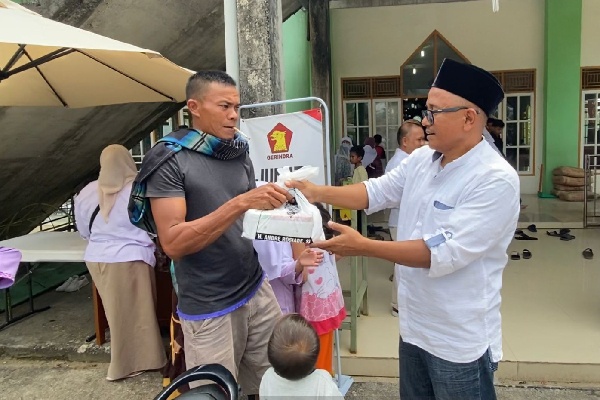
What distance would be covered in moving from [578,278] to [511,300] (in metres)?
1.14

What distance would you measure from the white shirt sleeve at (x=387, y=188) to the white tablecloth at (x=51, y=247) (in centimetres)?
275

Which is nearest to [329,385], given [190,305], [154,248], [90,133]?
[190,305]

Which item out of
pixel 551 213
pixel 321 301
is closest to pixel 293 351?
pixel 321 301

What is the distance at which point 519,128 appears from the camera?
472 inches

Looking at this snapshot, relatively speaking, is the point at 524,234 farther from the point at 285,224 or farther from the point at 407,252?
the point at 285,224

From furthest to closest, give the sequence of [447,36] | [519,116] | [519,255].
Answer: [519,116] < [447,36] < [519,255]

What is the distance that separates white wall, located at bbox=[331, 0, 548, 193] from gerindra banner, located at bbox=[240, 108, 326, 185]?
29.9 ft

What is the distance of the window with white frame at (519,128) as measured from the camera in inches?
466

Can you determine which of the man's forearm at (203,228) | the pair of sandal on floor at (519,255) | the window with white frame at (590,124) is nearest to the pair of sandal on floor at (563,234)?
the pair of sandal on floor at (519,255)

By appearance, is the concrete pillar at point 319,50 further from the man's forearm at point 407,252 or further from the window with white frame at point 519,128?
the man's forearm at point 407,252

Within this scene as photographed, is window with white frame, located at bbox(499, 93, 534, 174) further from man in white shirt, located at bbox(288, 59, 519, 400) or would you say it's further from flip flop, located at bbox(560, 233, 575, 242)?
man in white shirt, located at bbox(288, 59, 519, 400)

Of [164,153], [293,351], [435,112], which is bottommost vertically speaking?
[293,351]

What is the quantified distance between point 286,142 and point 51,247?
251cm

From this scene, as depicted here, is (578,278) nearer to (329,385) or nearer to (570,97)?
(329,385)
